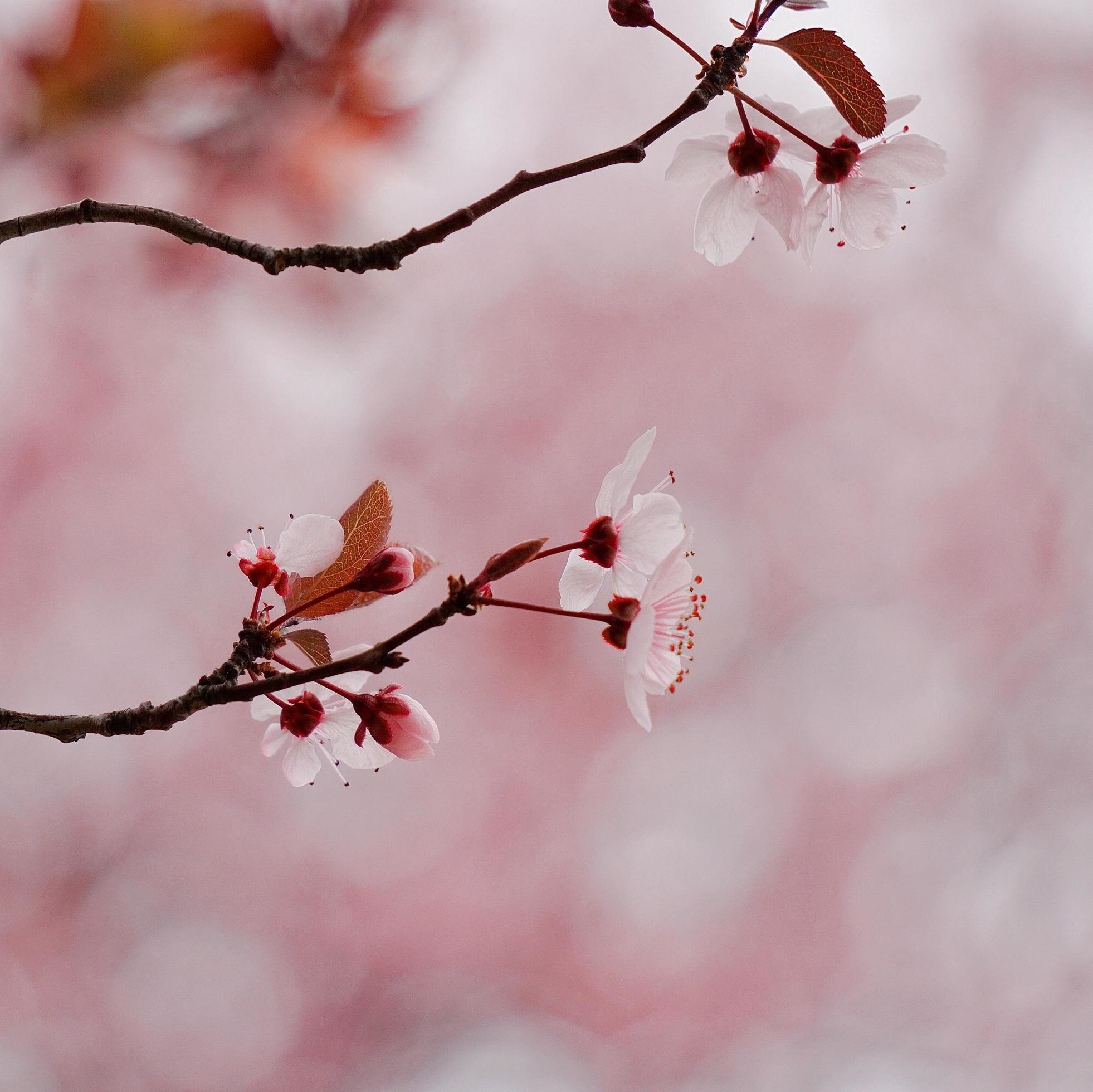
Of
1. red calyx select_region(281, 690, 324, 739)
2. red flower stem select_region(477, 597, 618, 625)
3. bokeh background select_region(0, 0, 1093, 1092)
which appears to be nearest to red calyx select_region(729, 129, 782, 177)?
red flower stem select_region(477, 597, 618, 625)

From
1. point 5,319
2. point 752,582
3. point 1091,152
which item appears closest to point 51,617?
point 5,319

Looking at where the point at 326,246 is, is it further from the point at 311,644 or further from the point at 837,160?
the point at 837,160

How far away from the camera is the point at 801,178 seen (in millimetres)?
584

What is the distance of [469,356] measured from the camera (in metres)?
1.31

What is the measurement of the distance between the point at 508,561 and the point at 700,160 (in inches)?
13.2

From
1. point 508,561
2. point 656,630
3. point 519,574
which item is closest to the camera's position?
point 508,561

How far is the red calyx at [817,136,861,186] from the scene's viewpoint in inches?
22.0

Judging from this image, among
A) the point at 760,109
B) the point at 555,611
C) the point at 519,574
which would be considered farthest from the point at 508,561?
the point at 519,574

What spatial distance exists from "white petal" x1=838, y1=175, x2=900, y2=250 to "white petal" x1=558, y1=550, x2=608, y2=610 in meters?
0.25

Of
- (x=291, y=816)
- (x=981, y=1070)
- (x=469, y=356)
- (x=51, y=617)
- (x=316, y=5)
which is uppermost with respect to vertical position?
(x=316, y=5)

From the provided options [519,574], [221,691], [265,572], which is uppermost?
[519,574]

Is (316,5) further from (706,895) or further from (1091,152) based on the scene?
(706,895)

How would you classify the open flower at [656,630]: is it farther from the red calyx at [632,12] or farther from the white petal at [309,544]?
the red calyx at [632,12]

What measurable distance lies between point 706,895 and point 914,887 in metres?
0.29
